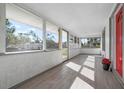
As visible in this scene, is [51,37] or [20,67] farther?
[51,37]

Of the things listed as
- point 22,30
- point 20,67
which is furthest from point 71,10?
point 20,67

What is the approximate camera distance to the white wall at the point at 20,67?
3.19m

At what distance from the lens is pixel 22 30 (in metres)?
4.51

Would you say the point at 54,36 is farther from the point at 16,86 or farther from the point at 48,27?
the point at 16,86

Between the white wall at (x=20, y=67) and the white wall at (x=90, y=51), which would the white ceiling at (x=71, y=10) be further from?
the white wall at (x=90, y=51)

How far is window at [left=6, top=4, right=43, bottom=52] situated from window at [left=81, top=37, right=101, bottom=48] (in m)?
12.9

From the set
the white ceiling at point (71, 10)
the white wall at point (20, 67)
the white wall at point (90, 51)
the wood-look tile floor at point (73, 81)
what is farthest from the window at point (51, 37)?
the white wall at point (90, 51)

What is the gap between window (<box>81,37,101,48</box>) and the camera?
57.7 feet

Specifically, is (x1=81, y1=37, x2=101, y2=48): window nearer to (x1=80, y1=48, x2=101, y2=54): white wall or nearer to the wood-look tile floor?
(x1=80, y1=48, x2=101, y2=54): white wall

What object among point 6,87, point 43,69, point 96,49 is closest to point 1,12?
point 6,87

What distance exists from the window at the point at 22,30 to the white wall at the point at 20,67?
35cm

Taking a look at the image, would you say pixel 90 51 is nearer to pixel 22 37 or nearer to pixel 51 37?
pixel 51 37

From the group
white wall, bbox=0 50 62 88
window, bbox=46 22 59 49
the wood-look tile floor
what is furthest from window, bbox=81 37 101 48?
white wall, bbox=0 50 62 88

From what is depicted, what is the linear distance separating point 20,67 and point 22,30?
137cm
